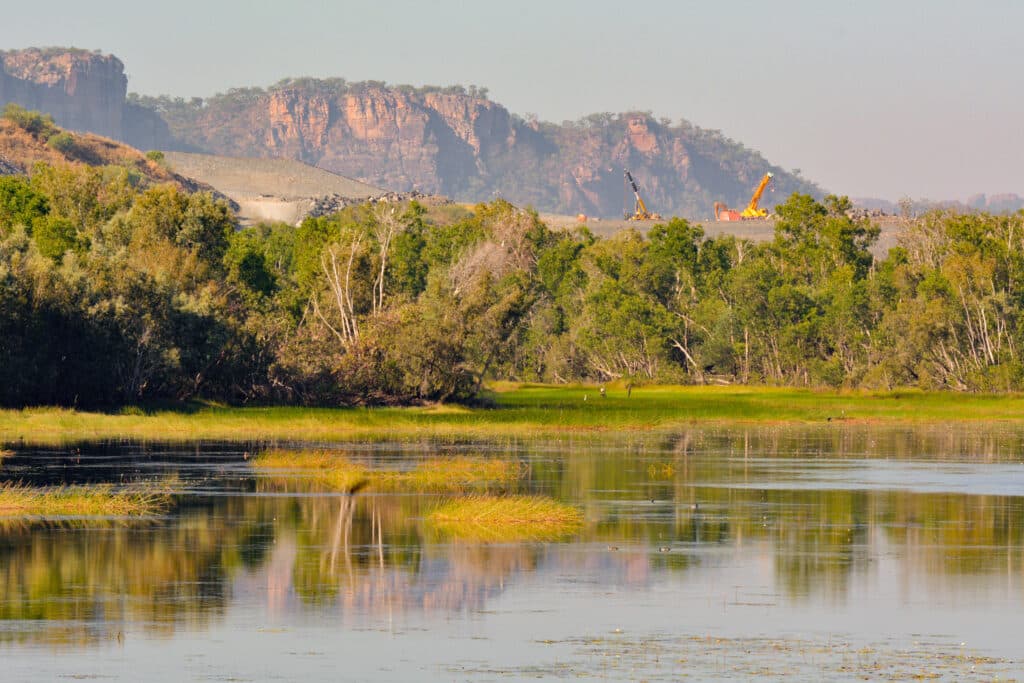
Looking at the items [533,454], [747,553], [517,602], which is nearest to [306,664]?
[517,602]

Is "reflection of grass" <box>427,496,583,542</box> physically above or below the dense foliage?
below

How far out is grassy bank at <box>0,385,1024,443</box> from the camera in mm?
70000

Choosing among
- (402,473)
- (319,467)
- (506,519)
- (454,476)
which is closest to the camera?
(506,519)

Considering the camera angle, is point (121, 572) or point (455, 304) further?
point (455, 304)

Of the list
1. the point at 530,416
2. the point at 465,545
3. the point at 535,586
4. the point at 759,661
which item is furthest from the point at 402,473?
the point at 530,416

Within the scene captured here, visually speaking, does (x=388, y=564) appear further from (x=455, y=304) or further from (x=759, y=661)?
(x=455, y=304)

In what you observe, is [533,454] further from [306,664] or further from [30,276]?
[306,664]

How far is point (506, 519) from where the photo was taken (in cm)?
3847

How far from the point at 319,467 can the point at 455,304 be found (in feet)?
121

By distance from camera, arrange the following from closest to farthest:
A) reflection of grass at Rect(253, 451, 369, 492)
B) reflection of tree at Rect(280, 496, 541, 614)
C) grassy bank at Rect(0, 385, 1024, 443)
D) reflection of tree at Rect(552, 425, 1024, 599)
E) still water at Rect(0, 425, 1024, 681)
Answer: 1. still water at Rect(0, 425, 1024, 681)
2. reflection of tree at Rect(280, 496, 541, 614)
3. reflection of tree at Rect(552, 425, 1024, 599)
4. reflection of grass at Rect(253, 451, 369, 492)
5. grassy bank at Rect(0, 385, 1024, 443)

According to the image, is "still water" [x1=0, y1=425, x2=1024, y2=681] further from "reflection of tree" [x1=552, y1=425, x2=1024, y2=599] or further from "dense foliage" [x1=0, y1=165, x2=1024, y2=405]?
"dense foliage" [x1=0, y1=165, x2=1024, y2=405]

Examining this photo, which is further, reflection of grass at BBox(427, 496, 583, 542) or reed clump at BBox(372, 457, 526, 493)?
reed clump at BBox(372, 457, 526, 493)

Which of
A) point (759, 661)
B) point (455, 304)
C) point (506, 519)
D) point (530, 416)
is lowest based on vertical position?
point (759, 661)

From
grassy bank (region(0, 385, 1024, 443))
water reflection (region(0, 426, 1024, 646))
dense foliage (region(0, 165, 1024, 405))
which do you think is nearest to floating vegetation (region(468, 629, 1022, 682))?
water reflection (region(0, 426, 1024, 646))
